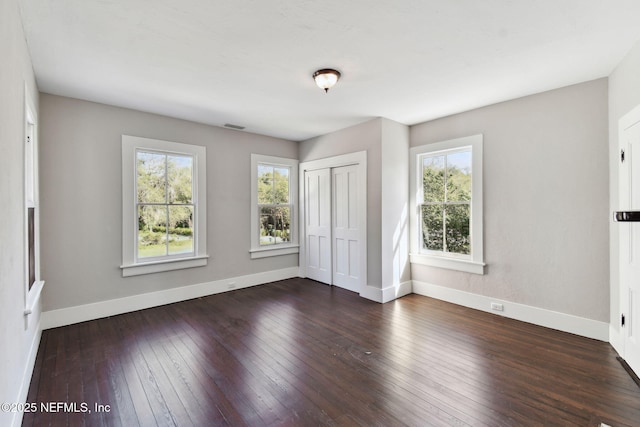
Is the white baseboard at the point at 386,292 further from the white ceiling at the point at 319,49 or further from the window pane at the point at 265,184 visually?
the white ceiling at the point at 319,49

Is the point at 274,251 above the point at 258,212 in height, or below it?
below

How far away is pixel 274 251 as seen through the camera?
5.29 meters

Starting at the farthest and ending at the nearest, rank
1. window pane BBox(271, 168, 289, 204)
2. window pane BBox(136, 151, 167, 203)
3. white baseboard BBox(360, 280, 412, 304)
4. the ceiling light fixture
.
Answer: window pane BBox(271, 168, 289, 204)
white baseboard BBox(360, 280, 412, 304)
window pane BBox(136, 151, 167, 203)
the ceiling light fixture

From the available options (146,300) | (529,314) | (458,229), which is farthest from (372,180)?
(146,300)

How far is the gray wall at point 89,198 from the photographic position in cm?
331

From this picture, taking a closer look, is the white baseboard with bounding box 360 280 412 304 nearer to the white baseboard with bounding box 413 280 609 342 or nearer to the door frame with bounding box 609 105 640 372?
the white baseboard with bounding box 413 280 609 342

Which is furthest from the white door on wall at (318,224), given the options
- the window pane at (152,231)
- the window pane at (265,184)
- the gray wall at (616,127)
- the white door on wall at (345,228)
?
the gray wall at (616,127)

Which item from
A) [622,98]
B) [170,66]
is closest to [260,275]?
[170,66]

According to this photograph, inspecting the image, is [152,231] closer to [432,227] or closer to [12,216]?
[12,216]

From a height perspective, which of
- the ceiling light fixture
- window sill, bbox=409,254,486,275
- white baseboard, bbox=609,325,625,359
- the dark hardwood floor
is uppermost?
the ceiling light fixture

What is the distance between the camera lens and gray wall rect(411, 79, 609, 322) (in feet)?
9.74

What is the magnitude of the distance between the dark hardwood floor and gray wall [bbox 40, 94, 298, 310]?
0.48m

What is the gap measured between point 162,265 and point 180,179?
49.6 inches

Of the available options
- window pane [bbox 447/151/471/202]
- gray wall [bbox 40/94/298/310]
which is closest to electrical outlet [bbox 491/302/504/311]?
Result: window pane [bbox 447/151/471/202]
